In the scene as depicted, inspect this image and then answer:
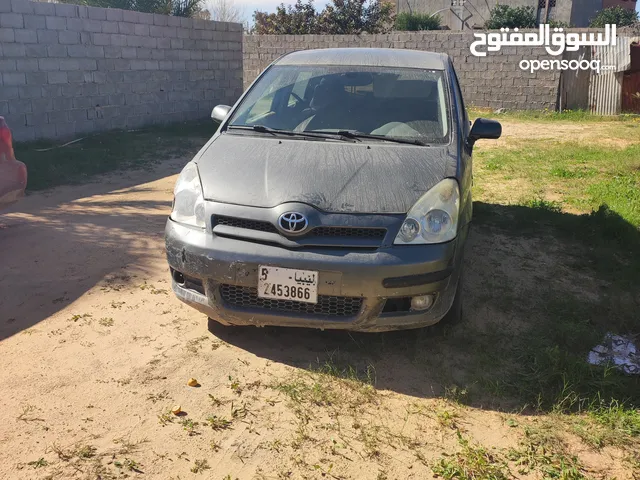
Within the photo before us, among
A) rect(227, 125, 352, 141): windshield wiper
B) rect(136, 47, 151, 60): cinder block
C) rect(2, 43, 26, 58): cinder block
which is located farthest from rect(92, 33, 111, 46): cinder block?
rect(227, 125, 352, 141): windshield wiper

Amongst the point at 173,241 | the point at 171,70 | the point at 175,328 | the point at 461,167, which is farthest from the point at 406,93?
the point at 171,70

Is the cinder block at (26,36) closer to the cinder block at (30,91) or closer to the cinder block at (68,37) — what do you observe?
the cinder block at (68,37)

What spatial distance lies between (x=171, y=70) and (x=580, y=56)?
1015cm

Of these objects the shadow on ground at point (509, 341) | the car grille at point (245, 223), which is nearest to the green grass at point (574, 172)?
the shadow on ground at point (509, 341)

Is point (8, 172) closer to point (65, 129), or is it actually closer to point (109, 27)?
point (65, 129)

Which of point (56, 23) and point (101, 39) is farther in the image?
point (101, 39)

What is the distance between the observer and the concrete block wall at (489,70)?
15594 millimetres

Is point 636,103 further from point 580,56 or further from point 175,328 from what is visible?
point 175,328

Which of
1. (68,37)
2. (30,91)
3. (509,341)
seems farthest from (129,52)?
(509,341)

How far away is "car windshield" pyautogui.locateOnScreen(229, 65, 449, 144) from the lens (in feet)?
13.0

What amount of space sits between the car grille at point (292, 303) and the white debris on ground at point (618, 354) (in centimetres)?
143

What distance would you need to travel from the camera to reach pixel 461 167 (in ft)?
11.7

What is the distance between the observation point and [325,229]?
10.1 ft

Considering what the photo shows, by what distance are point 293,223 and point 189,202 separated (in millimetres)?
706
